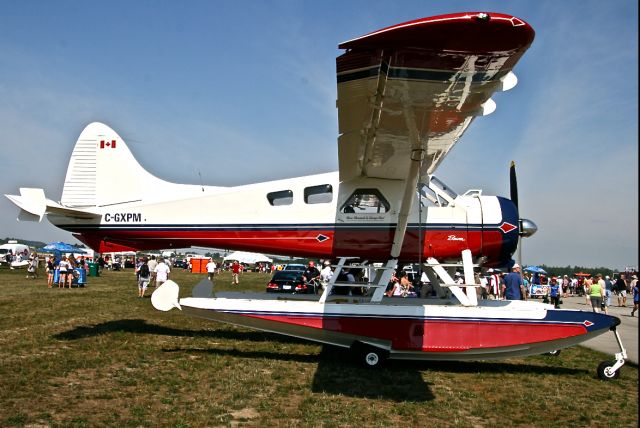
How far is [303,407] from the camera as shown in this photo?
5.60m

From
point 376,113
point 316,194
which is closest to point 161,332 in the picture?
point 316,194

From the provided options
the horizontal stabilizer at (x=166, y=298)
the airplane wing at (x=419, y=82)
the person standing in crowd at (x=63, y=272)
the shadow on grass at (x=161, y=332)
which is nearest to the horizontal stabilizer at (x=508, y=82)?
the airplane wing at (x=419, y=82)

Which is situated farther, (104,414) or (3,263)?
(3,263)

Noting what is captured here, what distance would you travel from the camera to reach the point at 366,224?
8812mm

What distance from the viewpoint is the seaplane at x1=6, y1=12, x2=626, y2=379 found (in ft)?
22.7

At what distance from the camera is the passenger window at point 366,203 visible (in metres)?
8.85

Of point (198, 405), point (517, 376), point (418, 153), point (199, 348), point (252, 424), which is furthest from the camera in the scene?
point (199, 348)

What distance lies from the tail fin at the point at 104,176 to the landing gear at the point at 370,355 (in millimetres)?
4235

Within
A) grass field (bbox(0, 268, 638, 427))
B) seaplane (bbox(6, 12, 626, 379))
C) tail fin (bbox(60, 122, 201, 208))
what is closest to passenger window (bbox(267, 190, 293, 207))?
seaplane (bbox(6, 12, 626, 379))

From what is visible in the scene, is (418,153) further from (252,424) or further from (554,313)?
(252,424)

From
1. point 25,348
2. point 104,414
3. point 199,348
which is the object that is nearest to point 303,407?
point 104,414

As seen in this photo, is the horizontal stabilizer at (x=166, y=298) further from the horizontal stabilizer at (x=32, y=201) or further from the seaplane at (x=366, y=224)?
the horizontal stabilizer at (x=32, y=201)

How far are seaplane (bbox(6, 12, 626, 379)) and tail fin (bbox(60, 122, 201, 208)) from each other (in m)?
0.02

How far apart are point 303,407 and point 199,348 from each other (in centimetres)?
356
